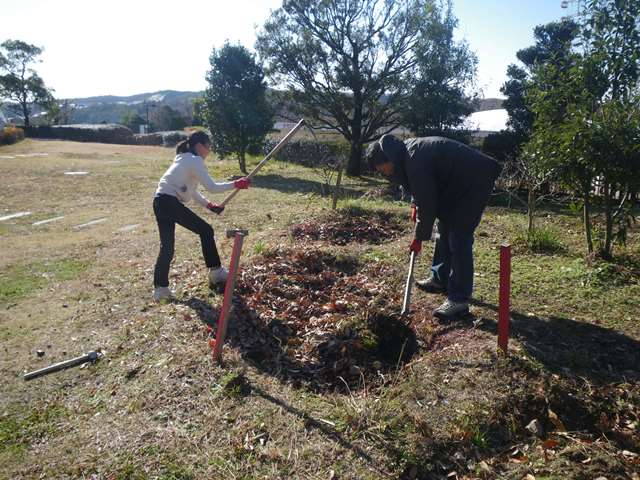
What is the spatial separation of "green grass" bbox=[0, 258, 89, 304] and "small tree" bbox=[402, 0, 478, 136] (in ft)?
42.0

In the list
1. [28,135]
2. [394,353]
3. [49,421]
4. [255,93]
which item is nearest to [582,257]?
[394,353]

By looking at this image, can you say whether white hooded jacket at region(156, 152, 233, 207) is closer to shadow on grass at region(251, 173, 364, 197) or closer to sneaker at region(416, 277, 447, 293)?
sneaker at region(416, 277, 447, 293)

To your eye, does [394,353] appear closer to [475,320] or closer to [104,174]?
[475,320]

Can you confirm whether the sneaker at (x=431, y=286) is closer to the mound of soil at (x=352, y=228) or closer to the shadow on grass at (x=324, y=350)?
the shadow on grass at (x=324, y=350)

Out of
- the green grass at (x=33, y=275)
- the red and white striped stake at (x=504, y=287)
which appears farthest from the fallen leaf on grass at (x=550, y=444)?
the green grass at (x=33, y=275)

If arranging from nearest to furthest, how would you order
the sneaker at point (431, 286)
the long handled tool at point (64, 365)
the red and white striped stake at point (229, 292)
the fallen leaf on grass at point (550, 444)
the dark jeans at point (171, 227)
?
1. the fallen leaf on grass at point (550, 444)
2. the red and white striped stake at point (229, 292)
3. the long handled tool at point (64, 365)
4. the sneaker at point (431, 286)
5. the dark jeans at point (171, 227)

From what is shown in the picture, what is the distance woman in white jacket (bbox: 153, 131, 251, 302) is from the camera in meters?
5.43

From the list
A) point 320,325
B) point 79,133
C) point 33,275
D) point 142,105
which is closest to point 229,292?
point 320,325

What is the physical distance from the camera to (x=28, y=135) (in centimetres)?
3266

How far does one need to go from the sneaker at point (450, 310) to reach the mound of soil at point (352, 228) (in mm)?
2982

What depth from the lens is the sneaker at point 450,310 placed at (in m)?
4.64

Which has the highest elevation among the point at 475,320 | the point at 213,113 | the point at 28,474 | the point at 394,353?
the point at 213,113

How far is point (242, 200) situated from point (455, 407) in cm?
1023

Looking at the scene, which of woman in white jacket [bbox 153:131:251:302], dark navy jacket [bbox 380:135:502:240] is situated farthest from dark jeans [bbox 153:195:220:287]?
dark navy jacket [bbox 380:135:502:240]
